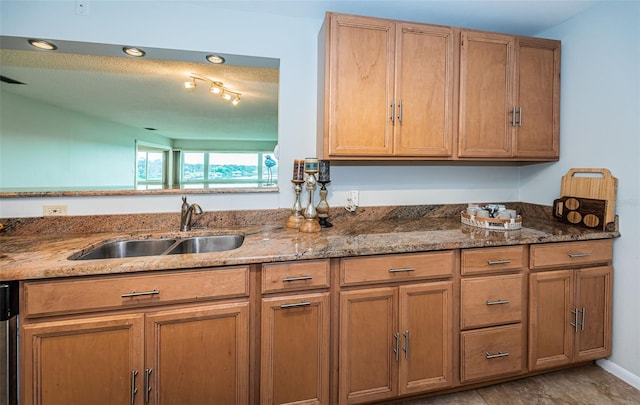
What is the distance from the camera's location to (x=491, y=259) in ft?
5.20

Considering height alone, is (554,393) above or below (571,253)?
below

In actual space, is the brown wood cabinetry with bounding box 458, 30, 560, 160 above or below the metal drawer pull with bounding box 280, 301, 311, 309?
above

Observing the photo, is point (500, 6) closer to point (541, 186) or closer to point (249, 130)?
point (541, 186)

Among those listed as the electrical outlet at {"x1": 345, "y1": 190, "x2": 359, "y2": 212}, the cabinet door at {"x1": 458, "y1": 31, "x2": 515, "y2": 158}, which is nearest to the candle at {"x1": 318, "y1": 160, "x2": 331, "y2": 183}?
the electrical outlet at {"x1": 345, "y1": 190, "x2": 359, "y2": 212}

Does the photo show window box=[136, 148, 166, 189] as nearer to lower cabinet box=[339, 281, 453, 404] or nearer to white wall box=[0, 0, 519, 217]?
white wall box=[0, 0, 519, 217]

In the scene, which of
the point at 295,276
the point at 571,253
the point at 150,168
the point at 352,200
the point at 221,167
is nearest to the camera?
the point at 295,276

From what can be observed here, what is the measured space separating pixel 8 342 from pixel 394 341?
1.60 metres

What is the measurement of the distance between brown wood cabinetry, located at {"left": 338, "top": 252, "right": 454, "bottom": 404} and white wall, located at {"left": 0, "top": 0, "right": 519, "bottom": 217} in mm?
775

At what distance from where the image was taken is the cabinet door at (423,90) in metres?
1.80

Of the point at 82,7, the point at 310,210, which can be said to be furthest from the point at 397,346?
the point at 82,7

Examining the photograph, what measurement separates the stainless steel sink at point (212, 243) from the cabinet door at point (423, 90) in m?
1.13

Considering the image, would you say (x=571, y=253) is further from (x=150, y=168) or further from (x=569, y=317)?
(x=150, y=168)

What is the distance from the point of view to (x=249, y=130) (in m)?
6.61

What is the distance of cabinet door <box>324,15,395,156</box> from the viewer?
1722mm
